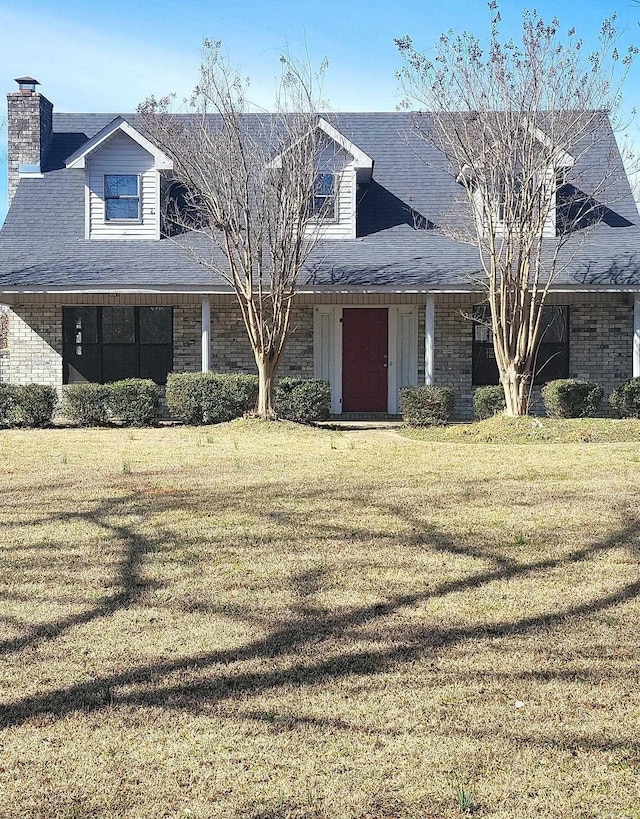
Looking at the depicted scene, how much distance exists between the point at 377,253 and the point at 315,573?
12.9m

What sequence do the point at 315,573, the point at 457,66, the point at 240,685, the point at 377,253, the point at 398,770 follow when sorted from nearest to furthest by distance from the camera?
the point at 398,770
the point at 240,685
the point at 315,573
the point at 457,66
the point at 377,253

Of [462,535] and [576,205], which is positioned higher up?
[576,205]

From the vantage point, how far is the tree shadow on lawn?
3613 mm

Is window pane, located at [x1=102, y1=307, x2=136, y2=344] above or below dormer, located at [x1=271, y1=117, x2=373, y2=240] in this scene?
below

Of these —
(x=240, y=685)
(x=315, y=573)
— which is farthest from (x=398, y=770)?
(x=315, y=573)

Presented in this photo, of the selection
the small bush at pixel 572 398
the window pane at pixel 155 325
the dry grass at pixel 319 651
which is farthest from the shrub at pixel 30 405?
the small bush at pixel 572 398

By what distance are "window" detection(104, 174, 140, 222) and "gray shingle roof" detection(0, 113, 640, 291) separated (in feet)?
2.22

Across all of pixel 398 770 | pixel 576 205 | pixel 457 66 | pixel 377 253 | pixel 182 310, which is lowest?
pixel 398 770

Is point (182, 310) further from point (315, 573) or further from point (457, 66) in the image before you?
point (315, 573)

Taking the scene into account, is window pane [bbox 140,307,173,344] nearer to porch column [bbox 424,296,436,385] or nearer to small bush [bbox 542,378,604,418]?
porch column [bbox 424,296,436,385]

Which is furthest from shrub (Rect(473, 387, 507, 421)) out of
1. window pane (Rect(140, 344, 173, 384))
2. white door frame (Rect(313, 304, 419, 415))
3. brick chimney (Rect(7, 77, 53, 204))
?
brick chimney (Rect(7, 77, 53, 204))

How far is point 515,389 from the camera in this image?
13.8 meters

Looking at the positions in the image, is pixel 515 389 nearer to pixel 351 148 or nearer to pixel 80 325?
pixel 351 148

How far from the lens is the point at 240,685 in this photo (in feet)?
12.3
